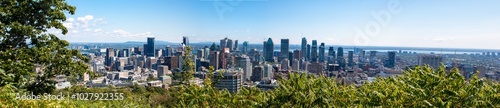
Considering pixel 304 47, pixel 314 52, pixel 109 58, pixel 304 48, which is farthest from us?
pixel 109 58

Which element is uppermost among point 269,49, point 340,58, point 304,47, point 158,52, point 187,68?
point 187,68

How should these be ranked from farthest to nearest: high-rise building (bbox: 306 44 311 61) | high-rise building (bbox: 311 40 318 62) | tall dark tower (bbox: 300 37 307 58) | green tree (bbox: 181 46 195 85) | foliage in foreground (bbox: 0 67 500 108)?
tall dark tower (bbox: 300 37 307 58)
high-rise building (bbox: 306 44 311 61)
high-rise building (bbox: 311 40 318 62)
green tree (bbox: 181 46 195 85)
foliage in foreground (bbox: 0 67 500 108)

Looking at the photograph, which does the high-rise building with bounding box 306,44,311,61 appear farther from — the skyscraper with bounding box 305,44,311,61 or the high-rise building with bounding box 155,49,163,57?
the high-rise building with bounding box 155,49,163,57

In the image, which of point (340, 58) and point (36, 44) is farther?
point (340, 58)

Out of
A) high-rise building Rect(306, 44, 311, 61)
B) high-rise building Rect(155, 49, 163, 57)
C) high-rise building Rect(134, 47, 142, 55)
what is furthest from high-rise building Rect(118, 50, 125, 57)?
high-rise building Rect(306, 44, 311, 61)

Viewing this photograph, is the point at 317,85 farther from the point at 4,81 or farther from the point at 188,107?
the point at 4,81

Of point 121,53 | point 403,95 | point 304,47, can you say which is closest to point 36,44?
point 403,95

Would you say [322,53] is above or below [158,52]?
above

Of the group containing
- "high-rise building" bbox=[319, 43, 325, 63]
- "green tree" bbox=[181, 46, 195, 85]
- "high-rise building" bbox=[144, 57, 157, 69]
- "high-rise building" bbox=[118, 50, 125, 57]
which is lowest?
"high-rise building" bbox=[144, 57, 157, 69]

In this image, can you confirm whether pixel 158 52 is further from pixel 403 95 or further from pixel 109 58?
pixel 403 95
